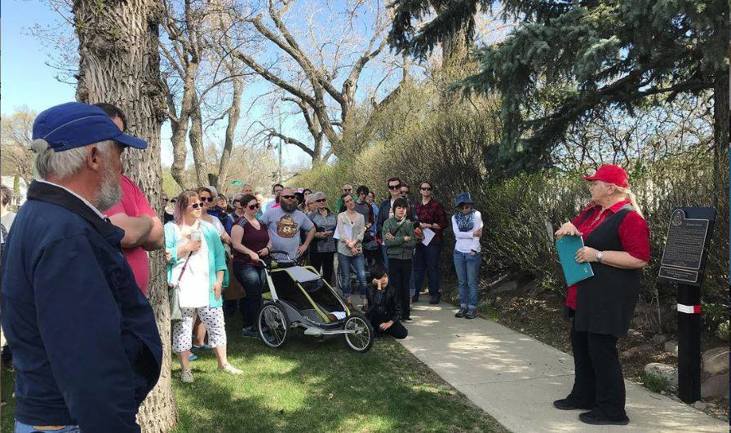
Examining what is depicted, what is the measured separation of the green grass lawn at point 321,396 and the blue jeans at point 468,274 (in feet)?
6.28

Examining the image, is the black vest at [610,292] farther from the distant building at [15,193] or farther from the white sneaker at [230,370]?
the distant building at [15,193]

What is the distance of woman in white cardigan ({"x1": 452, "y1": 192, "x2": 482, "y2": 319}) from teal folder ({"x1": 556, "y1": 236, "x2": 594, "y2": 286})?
3379 millimetres

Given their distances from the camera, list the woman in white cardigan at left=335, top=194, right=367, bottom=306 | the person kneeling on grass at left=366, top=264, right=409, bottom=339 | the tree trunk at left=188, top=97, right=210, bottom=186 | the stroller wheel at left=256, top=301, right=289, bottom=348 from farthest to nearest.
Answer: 1. the tree trunk at left=188, top=97, right=210, bottom=186
2. the woman in white cardigan at left=335, top=194, right=367, bottom=306
3. the person kneeling on grass at left=366, top=264, right=409, bottom=339
4. the stroller wheel at left=256, top=301, right=289, bottom=348

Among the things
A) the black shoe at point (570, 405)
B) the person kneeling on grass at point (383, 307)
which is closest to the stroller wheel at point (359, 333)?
the person kneeling on grass at point (383, 307)

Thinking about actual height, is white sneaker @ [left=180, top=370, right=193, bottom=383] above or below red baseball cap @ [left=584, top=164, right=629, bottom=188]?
below

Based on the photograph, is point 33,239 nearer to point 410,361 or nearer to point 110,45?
point 110,45

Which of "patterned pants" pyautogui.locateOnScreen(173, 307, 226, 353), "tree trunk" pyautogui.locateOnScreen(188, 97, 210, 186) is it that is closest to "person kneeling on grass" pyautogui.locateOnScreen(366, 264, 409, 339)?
"patterned pants" pyautogui.locateOnScreen(173, 307, 226, 353)

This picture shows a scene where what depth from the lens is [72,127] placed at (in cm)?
169

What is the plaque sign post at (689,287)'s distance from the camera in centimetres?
433

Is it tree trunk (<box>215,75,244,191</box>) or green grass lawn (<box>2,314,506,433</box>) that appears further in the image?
tree trunk (<box>215,75,244,191</box>)

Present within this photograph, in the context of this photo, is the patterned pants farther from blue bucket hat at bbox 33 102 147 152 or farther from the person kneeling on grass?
blue bucket hat at bbox 33 102 147 152

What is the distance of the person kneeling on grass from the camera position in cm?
668

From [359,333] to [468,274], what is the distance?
7.25ft

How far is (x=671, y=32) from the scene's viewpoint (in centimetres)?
606
